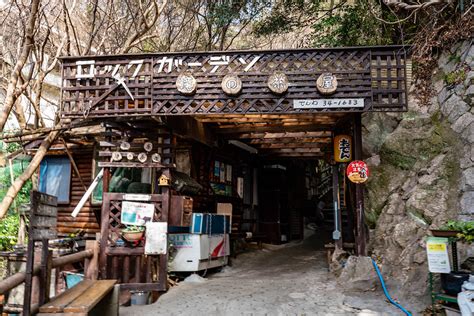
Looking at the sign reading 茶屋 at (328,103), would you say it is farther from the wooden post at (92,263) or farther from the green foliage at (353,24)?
the wooden post at (92,263)

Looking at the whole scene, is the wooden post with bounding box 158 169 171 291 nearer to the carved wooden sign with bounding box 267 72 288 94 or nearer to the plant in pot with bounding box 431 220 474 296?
the carved wooden sign with bounding box 267 72 288 94

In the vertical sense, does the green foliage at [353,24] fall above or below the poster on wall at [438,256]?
above

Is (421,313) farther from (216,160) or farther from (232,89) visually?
(216,160)

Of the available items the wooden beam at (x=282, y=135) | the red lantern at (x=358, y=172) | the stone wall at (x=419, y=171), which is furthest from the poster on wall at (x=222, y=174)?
the red lantern at (x=358, y=172)

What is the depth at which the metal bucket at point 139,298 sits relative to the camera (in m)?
8.52

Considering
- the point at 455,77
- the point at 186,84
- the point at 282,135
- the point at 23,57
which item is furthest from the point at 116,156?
the point at 455,77

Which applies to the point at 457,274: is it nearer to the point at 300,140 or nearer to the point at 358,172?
the point at 358,172

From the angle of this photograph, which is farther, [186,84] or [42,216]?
[186,84]

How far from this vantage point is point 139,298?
8.55m

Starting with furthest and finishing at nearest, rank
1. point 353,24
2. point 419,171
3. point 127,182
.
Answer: point 353,24
point 127,182
point 419,171

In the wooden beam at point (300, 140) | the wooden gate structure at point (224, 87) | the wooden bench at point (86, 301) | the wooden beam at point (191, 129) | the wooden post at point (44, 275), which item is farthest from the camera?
the wooden beam at point (300, 140)

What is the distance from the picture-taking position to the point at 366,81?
876 centimetres

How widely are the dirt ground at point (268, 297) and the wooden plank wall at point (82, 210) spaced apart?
4750mm

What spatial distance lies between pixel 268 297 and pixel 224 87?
4.96 metres
